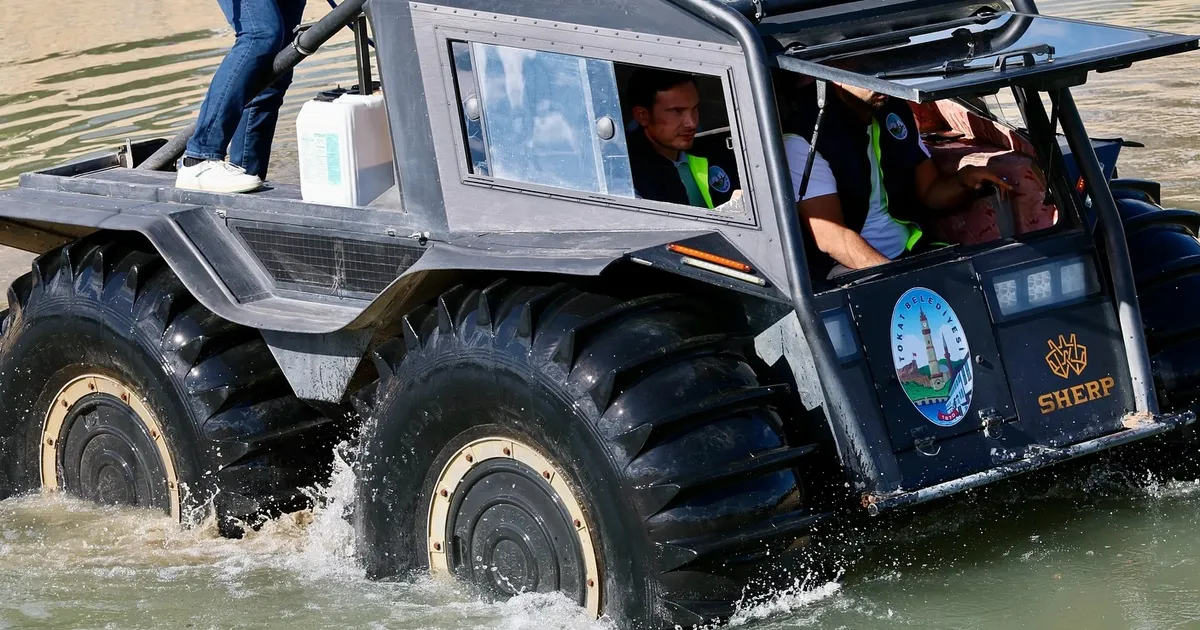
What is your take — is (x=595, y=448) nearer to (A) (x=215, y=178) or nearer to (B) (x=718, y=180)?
(B) (x=718, y=180)

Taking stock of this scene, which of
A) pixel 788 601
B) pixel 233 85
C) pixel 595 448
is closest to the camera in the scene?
pixel 595 448

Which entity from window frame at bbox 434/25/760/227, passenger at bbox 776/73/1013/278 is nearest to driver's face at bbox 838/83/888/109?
passenger at bbox 776/73/1013/278

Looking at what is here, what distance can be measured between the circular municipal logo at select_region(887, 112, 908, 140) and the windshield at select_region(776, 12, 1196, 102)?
23.9 inches

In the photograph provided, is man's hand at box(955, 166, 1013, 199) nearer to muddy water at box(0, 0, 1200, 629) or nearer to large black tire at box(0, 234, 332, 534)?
muddy water at box(0, 0, 1200, 629)

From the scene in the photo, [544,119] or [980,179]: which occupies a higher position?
[544,119]

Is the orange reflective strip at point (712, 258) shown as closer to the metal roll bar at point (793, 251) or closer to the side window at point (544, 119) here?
the metal roll bar at point (793, 251)

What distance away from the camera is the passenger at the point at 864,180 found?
4.95m

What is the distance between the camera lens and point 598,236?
4695 millimetres

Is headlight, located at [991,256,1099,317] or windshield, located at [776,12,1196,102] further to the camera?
headlight, located at [991,256,1099,317]

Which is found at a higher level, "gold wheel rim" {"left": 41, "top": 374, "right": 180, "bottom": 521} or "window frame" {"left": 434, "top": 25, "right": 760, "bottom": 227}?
"window frame" {"left": 434, "top": 25, "right": 760, "bottom": 227}

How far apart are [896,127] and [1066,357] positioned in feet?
3.74

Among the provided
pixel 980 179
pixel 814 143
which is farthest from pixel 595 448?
pixel 980 179

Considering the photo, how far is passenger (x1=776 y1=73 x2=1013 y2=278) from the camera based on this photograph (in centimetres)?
495

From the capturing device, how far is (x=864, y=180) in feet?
17.3
